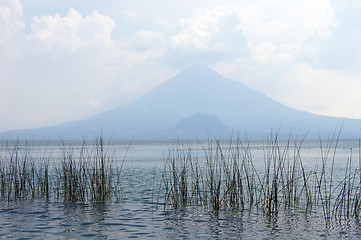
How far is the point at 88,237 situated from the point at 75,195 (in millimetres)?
3274

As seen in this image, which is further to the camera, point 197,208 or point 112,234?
point 197,208

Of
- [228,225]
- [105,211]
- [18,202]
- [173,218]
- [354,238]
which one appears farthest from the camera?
[18,202]

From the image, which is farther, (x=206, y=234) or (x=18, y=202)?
(x=18, y=202)

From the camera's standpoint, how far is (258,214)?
862cm

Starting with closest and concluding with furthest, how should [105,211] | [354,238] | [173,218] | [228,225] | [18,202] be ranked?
1. [354,238]
2. [228,225]
3. [173,218]
4. [105,211]
5. [18,202]

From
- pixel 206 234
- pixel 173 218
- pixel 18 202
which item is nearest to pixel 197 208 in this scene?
pixel 173 218

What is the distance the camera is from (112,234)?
284 inches

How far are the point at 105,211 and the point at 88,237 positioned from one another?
6.71 feet

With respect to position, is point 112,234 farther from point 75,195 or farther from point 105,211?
point 75,195

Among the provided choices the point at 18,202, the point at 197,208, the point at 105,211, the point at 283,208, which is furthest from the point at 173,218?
the point at 18,202

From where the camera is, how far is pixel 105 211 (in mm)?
9055

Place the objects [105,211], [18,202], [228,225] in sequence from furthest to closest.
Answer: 1. [18,202]
2. [105,211]
3. [228,225]

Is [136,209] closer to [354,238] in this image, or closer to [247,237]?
[247,237]

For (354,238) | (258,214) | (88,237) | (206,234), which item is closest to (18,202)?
(88,237)
